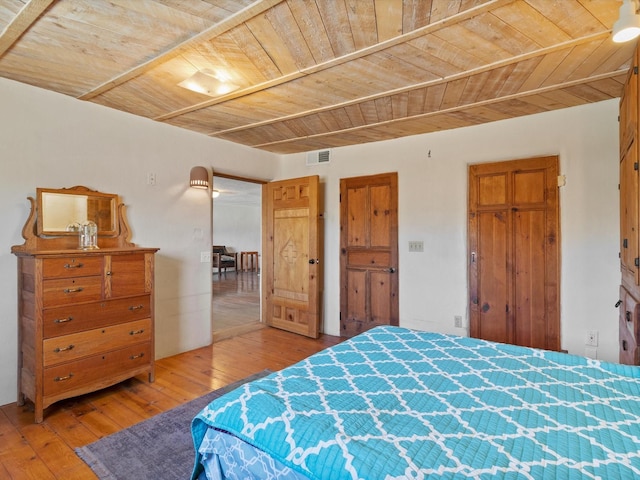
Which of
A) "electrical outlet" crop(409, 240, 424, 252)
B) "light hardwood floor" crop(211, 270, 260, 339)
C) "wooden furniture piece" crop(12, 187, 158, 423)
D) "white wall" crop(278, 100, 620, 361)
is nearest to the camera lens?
"wooden furniture piece" crop(12, 187, 158, 423)

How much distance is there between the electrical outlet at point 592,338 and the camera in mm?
2912

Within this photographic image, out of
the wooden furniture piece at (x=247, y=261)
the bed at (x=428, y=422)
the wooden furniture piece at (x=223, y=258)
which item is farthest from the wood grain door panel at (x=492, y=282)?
the wooden furniture piece at (x=247, y=261)

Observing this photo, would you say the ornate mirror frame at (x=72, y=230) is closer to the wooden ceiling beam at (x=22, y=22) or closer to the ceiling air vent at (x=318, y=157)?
the wooden ceiling beam at (x=22, y=22)

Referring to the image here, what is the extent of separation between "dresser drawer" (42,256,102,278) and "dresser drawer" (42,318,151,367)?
16.4 inches

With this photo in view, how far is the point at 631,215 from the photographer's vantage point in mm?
1994

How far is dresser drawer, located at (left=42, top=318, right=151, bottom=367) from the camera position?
235 cm

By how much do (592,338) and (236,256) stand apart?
9579mm

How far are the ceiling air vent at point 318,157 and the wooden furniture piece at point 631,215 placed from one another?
9.26ft

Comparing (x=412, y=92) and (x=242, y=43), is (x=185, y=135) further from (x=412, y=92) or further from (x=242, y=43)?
(x=412, y=92)

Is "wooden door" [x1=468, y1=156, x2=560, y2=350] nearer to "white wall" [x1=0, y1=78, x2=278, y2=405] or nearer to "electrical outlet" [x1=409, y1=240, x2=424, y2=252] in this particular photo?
"electrical outlet" [x1=409, y1=240, x2=424, y2=252]

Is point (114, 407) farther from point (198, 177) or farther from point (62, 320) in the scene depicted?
point (198, 177)

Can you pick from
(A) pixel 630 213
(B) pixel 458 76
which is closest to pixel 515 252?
(A) pixel 630 213

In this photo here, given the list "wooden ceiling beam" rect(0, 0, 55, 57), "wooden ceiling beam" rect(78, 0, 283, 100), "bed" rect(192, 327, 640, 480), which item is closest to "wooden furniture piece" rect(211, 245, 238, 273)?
"wooden ceiling beam" rect(78, 0, 283, 100)

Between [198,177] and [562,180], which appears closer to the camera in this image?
[562,180]
